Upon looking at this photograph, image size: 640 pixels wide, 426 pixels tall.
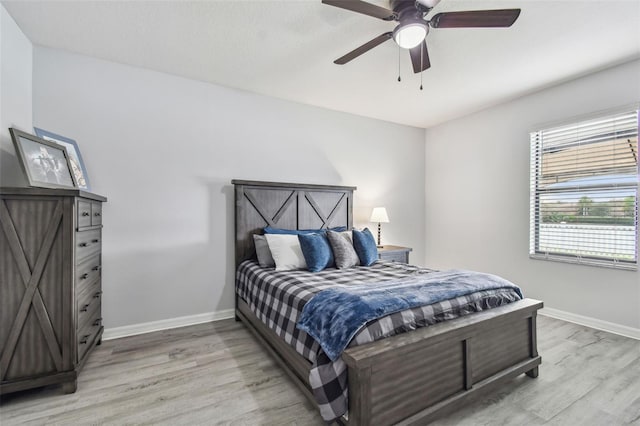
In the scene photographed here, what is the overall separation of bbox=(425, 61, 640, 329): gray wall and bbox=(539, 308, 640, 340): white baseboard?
0.13ft

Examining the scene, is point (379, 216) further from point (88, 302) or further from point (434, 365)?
point (88, 302)

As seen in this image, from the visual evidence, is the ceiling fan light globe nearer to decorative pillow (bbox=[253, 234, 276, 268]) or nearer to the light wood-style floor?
decorative pillow (bbox=[253, 234, 276, 268])

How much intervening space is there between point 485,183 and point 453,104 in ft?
3.96

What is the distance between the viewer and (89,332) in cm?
229

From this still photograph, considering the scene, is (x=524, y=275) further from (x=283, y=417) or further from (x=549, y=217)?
(x=283, y=417)

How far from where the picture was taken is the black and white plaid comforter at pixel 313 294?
147 centimetres

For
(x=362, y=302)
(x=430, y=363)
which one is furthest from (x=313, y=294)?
(x=430, y=363)

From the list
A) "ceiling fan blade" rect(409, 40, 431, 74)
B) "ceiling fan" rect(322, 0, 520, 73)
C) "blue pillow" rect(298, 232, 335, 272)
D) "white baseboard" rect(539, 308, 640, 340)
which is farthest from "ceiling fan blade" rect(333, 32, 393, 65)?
"white baseboard" rect(539, 308, 640, 340)

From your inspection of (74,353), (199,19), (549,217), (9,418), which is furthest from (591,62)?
(9,418)

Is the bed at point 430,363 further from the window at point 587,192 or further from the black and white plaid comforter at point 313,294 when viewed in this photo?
the window at point 587,192

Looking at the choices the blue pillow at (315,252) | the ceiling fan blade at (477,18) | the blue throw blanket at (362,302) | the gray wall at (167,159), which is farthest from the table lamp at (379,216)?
the ceiling fan blade at (477,18)

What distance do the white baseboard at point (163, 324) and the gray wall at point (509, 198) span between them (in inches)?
137

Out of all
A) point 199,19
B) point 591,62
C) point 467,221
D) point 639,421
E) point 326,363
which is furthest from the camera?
point 467,221

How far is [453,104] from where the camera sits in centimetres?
398
